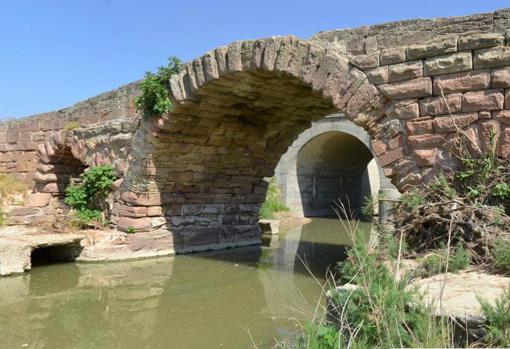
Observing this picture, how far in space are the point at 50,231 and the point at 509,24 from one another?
21.2 feet

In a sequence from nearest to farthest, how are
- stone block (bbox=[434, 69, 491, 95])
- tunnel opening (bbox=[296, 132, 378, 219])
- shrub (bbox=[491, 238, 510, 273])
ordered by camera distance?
shrub (bbox=[491, 238, 510, 273]), stone block (bbox=[434, 69, 491, 95]), tunnel opening (bbox=[296, 132, 378, 219])

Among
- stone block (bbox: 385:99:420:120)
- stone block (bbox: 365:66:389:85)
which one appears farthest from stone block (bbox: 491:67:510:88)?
stone block (bbox: 365:66:389:85)

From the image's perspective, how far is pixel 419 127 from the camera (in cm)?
460

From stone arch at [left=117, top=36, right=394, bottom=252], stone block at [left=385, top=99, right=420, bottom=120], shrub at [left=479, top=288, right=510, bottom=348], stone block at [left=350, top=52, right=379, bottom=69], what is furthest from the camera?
stone arch at [left=117, top=36, right=394, bottom=252]

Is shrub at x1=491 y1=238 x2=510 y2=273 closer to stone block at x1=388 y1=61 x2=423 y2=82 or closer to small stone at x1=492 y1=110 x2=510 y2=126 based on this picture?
small stone at x1=492 y1=110 x2=510 y2=126

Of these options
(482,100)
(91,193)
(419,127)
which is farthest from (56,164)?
(482,100)

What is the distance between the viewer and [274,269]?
22.8ft

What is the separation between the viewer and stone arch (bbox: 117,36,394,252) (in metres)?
5.18

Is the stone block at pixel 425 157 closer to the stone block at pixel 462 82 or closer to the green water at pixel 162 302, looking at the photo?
the stone block at pixel 462 82

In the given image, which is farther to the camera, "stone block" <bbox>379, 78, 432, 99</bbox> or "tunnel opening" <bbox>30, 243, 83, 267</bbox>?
"tunnel opening" <bbox>30, 243, 83, 267</bbox>

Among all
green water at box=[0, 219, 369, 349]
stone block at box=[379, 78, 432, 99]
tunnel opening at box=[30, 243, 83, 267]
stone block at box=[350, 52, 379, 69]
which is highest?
stone block at box=[350, 52, 379, 69]

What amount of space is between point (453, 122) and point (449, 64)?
1.73ft

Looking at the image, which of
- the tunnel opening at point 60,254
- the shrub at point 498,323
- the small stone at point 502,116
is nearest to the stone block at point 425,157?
the small stone at point 502,116

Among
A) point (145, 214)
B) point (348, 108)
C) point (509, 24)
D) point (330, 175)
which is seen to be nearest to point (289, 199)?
point (330, 175)
